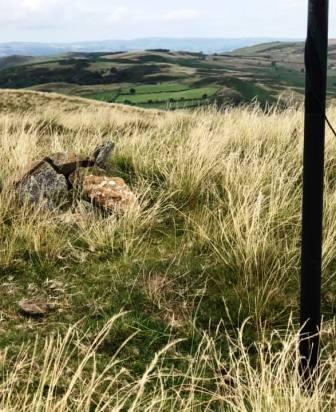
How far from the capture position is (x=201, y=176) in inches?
227

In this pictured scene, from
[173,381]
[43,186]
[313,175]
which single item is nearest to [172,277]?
[173,381]

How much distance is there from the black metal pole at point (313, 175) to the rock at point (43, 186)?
318 cm

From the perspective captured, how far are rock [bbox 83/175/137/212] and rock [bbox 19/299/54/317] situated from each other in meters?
1.56

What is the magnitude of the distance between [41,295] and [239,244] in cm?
143

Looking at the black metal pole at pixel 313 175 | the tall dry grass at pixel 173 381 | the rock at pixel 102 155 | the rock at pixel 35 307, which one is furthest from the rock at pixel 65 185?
the black metal pole at pixel 313 175

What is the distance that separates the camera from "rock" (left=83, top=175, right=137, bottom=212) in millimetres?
5195

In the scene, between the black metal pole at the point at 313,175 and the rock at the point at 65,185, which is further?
the rock at the point at 65,185

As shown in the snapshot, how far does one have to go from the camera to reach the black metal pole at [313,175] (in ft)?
7.32

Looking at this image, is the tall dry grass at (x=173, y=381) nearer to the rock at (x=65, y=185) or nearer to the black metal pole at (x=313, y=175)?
the black metal pole at (x=313, y=175)

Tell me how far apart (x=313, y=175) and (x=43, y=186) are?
3471 mm

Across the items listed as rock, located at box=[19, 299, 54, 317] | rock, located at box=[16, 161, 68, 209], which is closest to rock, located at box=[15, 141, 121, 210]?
rock, located at box=[16, 161, 68, 209]

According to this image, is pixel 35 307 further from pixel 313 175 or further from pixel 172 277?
pixel 313 175

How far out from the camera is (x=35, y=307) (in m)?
3.61

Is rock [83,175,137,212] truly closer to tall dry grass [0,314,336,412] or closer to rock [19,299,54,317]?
rock [19,299,54,317]
